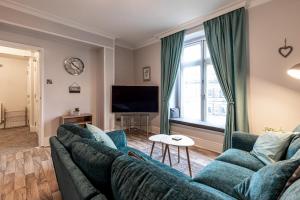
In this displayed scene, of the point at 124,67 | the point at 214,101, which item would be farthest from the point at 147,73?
the point at 214,101

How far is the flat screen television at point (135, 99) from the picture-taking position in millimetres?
4320

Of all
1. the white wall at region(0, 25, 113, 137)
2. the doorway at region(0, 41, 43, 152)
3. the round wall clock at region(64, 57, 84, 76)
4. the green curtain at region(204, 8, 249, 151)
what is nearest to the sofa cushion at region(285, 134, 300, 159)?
the green curtain at region(204, 8, 249, 151)

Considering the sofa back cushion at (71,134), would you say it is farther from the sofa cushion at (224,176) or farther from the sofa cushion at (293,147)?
the sofa cushion at (293,147)

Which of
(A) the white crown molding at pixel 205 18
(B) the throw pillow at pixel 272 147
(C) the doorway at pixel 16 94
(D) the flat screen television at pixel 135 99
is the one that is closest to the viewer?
(B) the throw pillow at pixel 272 147

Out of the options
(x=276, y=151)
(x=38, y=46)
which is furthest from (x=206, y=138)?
(x=38, y=46)

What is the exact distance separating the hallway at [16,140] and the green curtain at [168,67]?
3009 millimetres

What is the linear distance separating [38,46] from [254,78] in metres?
4.26

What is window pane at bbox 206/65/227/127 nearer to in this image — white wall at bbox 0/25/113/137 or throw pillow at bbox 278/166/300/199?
white wall at bbox 0/25/113/137

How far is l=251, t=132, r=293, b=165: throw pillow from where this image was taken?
1.62 metres

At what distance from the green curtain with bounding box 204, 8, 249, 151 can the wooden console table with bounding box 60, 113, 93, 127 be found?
3127 mm

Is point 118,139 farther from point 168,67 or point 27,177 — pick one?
point 168,67

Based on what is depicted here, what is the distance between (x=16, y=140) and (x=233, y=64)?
202 inches

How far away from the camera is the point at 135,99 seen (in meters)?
4.36

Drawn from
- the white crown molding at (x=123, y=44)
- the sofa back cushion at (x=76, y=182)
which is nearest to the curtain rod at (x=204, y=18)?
the white crown molding at (x=123, y=44)
